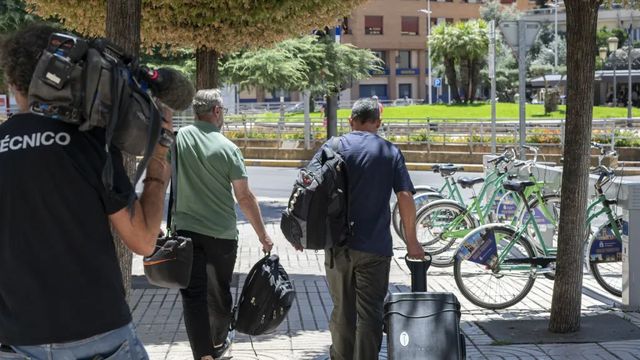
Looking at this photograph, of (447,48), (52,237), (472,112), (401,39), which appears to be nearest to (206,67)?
(52,237)

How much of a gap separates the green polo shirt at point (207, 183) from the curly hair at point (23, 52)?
2740 millimetres

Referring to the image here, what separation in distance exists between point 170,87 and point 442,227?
309 inches

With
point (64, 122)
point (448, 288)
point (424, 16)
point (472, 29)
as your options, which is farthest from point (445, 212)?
point (424, 16)

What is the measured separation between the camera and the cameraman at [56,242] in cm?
263

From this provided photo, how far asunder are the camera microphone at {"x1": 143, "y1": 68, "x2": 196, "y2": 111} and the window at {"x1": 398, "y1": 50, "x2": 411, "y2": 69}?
82.6m

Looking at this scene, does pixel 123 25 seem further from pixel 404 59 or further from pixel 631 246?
pixel 404 59

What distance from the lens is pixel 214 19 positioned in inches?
311

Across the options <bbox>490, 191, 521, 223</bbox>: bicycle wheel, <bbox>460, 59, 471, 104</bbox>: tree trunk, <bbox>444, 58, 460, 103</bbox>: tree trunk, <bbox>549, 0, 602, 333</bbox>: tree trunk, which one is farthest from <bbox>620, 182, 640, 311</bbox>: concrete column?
<bbox>460, 59, 471, 104</bbox>: tree trunk

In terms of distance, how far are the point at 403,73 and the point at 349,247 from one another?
8103 centimetres

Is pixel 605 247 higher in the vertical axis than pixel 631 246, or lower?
lower

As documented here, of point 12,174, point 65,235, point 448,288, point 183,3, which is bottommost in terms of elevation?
point 448,288

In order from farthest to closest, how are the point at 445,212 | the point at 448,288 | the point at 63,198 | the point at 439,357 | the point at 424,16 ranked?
1. the point at 424,16
2. the point at 445,212
3. the point at 448,288
4. the point at 439,357
5. the point at 63,198

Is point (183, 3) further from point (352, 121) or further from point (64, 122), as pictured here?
point (64, 122)

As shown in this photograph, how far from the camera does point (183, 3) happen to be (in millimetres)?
7750
